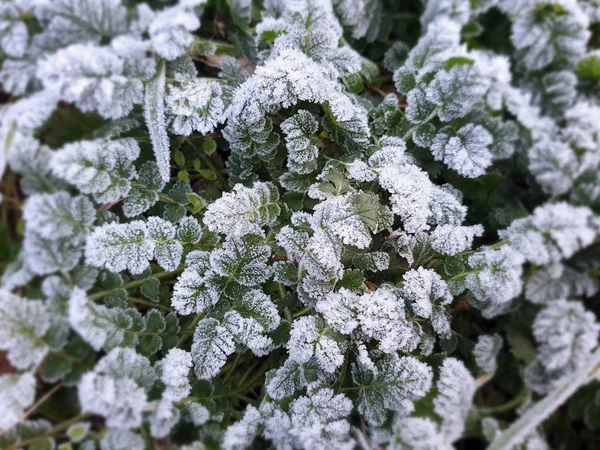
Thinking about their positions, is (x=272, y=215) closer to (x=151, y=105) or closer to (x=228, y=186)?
(x=228, y=186)

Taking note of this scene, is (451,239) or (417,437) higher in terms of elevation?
(451,239)

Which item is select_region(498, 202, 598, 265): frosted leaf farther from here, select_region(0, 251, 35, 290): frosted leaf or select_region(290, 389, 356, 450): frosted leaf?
select_region(0, 251, 35, 290): frosted leaf

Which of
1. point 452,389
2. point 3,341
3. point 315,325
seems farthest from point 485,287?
point 3,341

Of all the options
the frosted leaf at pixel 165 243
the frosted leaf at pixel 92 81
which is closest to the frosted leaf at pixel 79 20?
the frosted leaf at pixel 92 81

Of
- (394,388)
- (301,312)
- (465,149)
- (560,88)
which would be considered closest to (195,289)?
(301,312)

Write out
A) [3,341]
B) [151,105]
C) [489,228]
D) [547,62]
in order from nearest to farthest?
[3,341]
[151,105]
[489,228]
[547,62]

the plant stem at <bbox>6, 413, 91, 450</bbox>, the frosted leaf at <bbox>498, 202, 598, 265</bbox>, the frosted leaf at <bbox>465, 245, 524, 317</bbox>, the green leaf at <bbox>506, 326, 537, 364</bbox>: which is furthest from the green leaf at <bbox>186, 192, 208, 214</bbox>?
the green leaf at <bbox>506, 326, 537, 364</bbox>

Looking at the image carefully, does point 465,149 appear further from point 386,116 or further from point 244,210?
point 244,210
